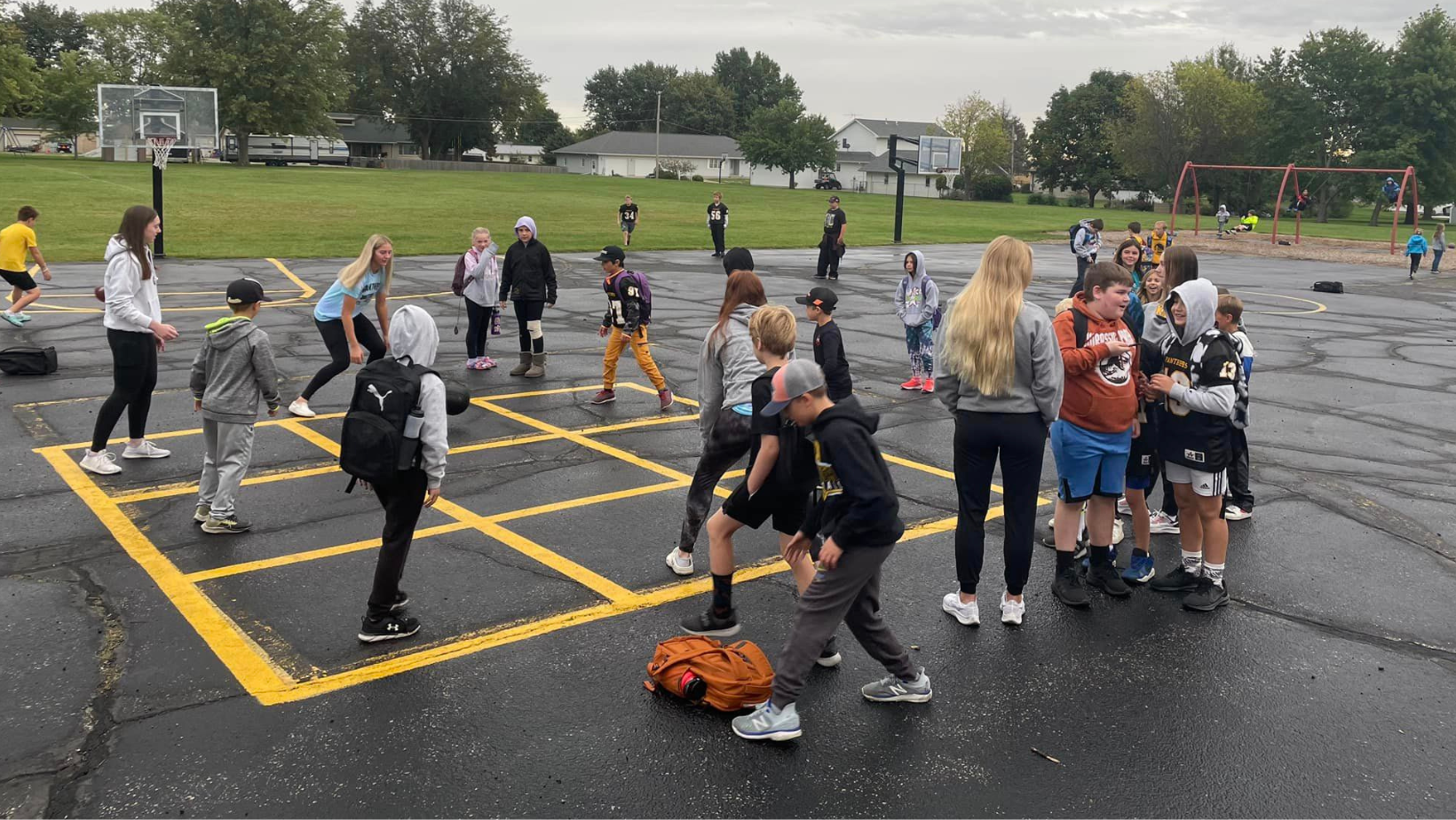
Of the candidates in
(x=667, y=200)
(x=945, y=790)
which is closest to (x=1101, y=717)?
(x=945, y=790)

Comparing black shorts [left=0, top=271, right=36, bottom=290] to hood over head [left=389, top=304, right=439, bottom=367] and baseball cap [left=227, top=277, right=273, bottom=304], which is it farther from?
hood over head [left=389, top=304, right=439, bottom=367]

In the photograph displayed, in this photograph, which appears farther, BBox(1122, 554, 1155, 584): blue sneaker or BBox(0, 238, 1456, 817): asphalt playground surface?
BBox(1122, 554, 1155, 584): blue sneaker

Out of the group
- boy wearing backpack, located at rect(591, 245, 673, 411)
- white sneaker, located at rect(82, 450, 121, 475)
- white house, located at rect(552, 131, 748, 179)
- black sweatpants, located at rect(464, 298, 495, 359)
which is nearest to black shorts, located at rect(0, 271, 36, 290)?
black sweatpants, located at rect(464, 298, 495, 359)

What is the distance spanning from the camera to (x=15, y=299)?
1502 centimetres

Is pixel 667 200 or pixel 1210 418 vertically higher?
pixel 667 200

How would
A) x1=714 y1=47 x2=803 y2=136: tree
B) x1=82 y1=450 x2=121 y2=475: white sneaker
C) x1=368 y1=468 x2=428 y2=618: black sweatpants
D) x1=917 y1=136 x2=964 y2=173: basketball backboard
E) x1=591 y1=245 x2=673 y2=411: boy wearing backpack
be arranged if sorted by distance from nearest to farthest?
x1=368 y1=468 x2=428 y2=618: black sweatpants → x1=82 y1=450 x2=121 y2=475: white sneaker → x1=591 y1=245 x2=673 y2=411: boy wearing backpack → x1=917 y1=136 x2=964 y2=173: basketball backboard → x1=714 y1=47 x2=803 y2=136: tree

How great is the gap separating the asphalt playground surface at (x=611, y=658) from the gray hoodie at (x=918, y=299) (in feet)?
7.80

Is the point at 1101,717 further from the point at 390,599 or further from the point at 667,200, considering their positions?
the point at 667,200

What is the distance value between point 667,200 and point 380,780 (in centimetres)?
5858

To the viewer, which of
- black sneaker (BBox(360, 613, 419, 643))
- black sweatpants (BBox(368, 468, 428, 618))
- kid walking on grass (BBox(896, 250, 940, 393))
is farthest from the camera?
kid walking on grass (BBox(896, 250, 940, 393))

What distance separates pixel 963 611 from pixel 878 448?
3.67 ft

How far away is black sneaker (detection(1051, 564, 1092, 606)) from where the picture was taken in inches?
236

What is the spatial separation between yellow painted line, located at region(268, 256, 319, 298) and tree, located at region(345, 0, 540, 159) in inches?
3647

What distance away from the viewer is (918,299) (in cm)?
1159
